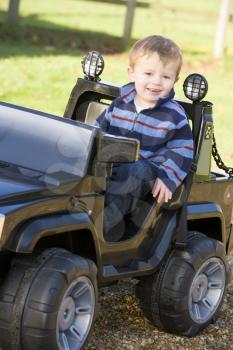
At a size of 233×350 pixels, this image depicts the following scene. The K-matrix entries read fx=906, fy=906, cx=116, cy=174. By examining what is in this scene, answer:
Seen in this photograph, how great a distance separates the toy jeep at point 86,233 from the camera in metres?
3.54

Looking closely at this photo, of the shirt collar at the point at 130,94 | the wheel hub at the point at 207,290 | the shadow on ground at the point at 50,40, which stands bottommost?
the wheel hub at the point at 207,290

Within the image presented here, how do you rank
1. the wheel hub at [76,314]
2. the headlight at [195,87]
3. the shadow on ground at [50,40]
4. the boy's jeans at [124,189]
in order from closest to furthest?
1. the wheel hub at [76,314]
2. the boy's jeans at [124,189]
3. the headlight at [195,87]
4. the shadow on ground at [50,40]

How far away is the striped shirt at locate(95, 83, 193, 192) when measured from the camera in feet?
14.0

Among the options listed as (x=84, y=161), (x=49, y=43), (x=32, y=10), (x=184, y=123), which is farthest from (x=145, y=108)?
(x=32, y=10)

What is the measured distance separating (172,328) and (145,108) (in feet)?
3.57

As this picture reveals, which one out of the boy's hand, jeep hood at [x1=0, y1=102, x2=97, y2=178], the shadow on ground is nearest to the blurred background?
the shadow on ground

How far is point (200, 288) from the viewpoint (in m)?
4.60

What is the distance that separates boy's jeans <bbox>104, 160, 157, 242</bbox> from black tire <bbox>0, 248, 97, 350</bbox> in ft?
1.57

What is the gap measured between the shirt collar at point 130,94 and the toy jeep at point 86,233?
163mm

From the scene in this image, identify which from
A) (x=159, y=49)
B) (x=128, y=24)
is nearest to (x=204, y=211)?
(x=159, y=49)

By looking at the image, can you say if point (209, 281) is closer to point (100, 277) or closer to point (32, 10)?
point (100, 277)

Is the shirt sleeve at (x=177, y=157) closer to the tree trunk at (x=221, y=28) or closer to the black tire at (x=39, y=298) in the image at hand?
the black tire at (x=39, y=298)

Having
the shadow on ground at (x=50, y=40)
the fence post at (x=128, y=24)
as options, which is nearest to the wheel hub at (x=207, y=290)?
the shadow on ground at (x=50, y=40)

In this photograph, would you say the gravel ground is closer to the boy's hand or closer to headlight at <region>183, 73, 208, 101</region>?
the boy's hand
